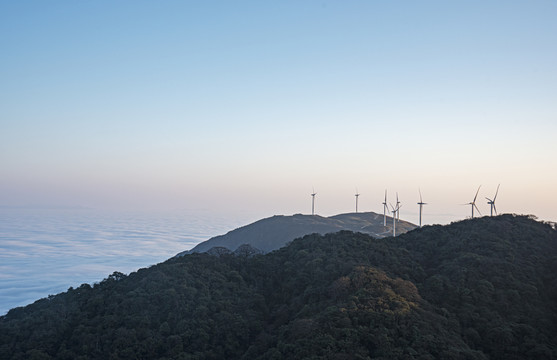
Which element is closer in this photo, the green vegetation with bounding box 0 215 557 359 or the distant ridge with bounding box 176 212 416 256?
the green vegetation with bounding box 0 215 557 359

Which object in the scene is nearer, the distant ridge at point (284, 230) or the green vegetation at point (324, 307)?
the green vegetation at point (324, 307)

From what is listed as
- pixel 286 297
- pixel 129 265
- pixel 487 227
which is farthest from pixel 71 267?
pixel 487 227

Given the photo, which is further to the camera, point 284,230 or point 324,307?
point 284,230

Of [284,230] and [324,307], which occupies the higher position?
[284,230]

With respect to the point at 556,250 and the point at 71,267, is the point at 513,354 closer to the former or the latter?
the point at 556,250
